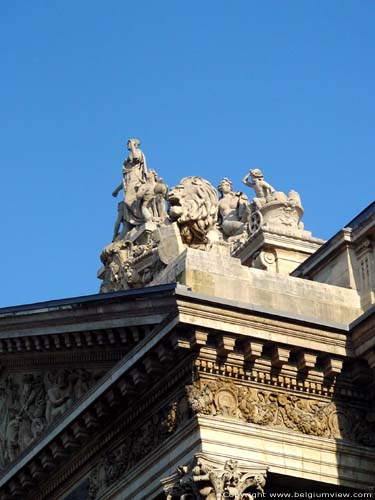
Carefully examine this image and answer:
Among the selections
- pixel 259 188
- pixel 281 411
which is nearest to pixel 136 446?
pixel 281 411

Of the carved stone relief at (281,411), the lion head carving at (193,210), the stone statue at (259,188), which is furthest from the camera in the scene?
the stone statue at (259,188)

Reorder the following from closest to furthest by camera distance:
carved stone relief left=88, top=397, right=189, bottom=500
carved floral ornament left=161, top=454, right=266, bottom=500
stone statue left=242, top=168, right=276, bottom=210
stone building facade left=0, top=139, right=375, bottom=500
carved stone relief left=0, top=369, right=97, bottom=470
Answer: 1. carved floral ornament left=161, top=454, right=266, bottom=500
2. stone building facade left=0, top=139, right=375, bottom=500
3. carved stone relief left=88, top=397, right=189, bottom=500
4. carved stone relief left=0, top=369, right=97, bottom=470
5. stone statue left=242, top=168, right=276, bottom=210

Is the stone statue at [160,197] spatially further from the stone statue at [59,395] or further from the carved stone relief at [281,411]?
the carved stone relief at [281,411]

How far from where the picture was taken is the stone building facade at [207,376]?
26.8 metres

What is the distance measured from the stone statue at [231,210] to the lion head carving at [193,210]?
8677mm

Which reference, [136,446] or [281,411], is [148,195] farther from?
[281,411]

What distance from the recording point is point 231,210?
42.0 m

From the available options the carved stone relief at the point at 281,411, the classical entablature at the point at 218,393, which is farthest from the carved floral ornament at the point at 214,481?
the carved stone relief at the point at 281,411

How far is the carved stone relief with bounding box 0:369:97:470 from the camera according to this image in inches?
1248

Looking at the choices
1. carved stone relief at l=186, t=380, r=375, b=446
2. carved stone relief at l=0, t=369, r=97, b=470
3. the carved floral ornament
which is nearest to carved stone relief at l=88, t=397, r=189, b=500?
carved stone relief at l=186, t=380, r=375, b=446

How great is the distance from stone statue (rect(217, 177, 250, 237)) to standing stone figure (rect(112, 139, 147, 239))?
7.68 ft

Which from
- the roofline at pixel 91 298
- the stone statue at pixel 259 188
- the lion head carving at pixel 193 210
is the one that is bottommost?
the roofline at pixel 91 298

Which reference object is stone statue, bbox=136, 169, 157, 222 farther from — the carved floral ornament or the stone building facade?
the carved floral ornament

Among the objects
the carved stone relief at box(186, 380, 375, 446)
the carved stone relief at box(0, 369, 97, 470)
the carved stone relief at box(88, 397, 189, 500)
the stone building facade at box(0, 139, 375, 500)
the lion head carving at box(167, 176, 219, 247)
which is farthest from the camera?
the carved stone relief at box(0, 369, 97, 470)
